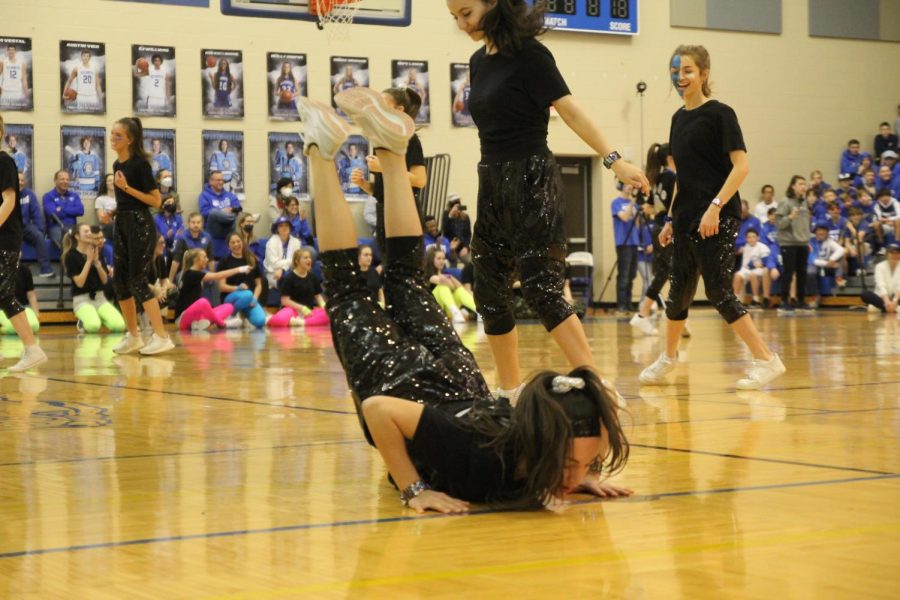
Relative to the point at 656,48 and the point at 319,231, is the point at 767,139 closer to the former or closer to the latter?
the point at 656,48

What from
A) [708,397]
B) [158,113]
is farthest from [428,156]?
[708,397]

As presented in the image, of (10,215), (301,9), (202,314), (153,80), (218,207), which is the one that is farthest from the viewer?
A: (153,80)

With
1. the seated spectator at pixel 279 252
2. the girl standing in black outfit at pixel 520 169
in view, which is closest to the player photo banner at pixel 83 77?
the seated spectator at pixel 279 252

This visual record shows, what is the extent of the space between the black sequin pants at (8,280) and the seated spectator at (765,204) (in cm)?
1536

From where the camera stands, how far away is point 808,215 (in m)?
20.0

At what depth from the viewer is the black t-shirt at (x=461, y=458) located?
3195 millimetres

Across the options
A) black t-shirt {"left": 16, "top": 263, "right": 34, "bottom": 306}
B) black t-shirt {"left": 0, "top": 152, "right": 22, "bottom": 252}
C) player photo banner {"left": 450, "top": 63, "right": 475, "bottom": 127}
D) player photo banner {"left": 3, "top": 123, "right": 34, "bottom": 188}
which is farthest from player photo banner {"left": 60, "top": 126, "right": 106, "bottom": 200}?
black t-shirt {"left": 0, "top": 152, "right": 22, "bottom": 252}

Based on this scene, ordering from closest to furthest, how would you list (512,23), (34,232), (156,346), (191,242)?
(512,23) → (156,346) → (34,232) → (191,242)

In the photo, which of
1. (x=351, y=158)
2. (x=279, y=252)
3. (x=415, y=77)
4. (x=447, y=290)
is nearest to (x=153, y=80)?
(x=351, y=158)

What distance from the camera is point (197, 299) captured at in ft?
48.8

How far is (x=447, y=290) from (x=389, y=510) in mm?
12814

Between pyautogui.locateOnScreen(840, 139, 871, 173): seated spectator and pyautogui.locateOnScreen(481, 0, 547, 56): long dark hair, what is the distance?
19028 mm

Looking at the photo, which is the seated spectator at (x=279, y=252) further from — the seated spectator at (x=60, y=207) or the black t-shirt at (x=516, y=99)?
the black t-shirt at (x=516, y=99)

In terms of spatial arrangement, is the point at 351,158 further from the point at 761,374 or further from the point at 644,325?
the point at 761,374
